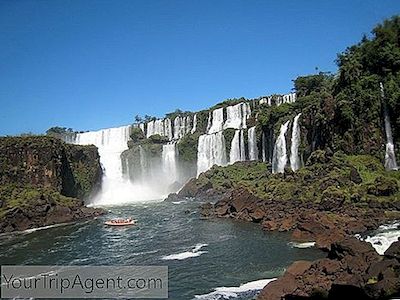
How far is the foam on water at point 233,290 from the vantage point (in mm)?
16717

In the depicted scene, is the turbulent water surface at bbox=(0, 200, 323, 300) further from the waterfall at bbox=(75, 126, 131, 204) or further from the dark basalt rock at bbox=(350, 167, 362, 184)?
the waterfall at bbox=(75, 126, 131, 204)

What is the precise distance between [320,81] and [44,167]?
44.2m

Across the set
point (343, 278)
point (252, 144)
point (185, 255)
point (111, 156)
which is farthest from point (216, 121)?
point (343, 278)

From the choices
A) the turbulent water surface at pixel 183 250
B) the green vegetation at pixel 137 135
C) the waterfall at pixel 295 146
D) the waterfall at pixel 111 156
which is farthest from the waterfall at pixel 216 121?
the turbulent water surface at pixel 183 250

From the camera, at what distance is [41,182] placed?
158ft

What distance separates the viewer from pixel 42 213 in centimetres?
4009

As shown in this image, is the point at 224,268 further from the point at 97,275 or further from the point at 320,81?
the point at 320,81

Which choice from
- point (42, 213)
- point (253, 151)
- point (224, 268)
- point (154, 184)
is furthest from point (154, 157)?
point (224, 268)

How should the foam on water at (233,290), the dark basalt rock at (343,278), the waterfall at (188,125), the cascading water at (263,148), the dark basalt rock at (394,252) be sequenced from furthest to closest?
the waterfall at (188,125), the cascading water at (263,148), the foam on water at (233,290), the dark basalt rock at (394,252), the dark basalt rock at (343,278)

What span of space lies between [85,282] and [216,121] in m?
51.9

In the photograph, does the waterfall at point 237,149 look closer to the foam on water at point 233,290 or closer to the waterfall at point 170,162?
the waterfall at point 170,162

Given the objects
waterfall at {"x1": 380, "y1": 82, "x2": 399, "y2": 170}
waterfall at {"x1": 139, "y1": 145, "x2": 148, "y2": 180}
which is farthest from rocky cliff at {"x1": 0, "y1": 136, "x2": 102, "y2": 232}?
waterfall at {"x1": 380, "y1": 82, "x2": 399, "y2": 170}

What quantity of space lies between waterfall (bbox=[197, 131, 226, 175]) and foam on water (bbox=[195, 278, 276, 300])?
145 feet

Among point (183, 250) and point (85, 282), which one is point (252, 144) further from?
point (85, 282)
